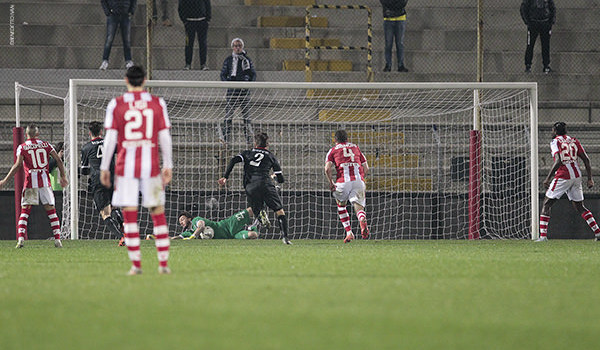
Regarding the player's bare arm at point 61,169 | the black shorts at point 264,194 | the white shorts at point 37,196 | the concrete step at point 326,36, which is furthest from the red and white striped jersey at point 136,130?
the concrete step at point 326,36

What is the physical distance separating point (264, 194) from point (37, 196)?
3479mm

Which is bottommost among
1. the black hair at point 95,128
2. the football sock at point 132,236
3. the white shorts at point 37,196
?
the football sock at point 132,236

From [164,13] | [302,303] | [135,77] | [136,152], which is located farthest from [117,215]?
[302,303]

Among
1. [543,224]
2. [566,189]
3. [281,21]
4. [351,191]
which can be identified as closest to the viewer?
[351,191]

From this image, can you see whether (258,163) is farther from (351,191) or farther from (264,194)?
(351,191)

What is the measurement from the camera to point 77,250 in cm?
1245

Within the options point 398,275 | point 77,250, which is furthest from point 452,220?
point 398,275

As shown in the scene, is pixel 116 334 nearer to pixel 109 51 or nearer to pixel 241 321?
pixel 241 321

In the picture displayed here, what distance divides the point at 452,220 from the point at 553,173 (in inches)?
88.0

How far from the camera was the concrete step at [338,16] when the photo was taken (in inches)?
860

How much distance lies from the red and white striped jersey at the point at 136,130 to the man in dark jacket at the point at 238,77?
9.39 m

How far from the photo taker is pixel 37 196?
43.1 feet

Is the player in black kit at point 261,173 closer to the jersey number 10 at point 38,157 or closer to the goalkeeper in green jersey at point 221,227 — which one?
the goalkeeper in green jersey at point 221,227

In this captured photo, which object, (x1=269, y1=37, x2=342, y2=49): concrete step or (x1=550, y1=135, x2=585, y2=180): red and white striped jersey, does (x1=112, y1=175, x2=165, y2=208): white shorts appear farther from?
(x1=269, y1=37, x2=342, y2=49): concrete step
